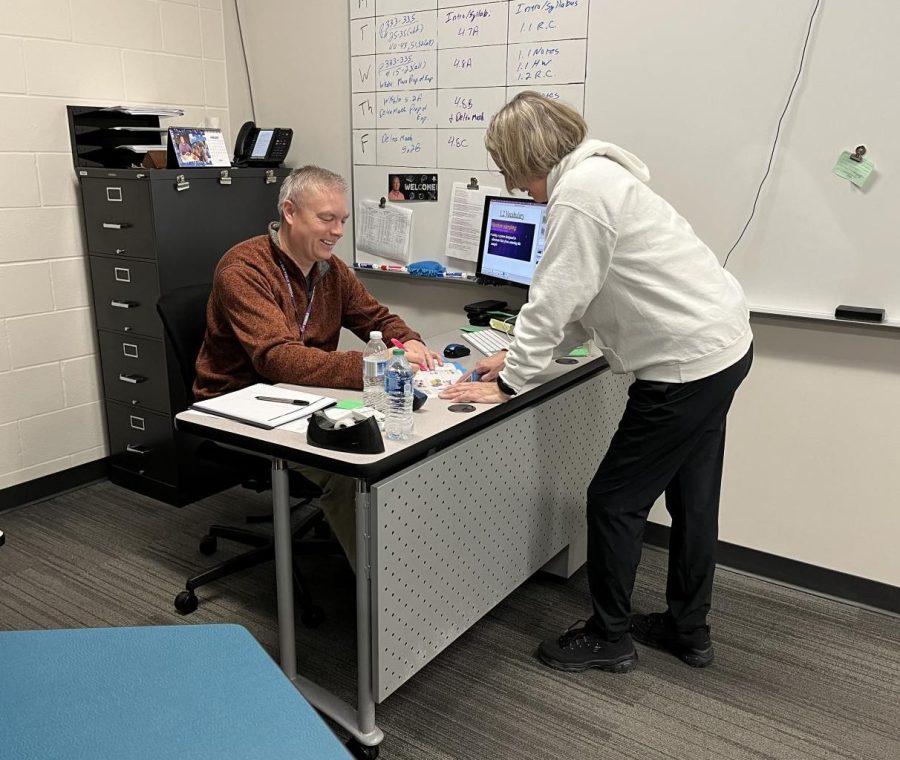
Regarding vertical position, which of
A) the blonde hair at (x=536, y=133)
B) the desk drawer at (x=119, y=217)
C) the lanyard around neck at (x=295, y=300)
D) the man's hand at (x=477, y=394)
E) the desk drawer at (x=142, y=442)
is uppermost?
the blonde hair at (x=536, y=133)

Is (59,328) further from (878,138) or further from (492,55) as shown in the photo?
(878,138)

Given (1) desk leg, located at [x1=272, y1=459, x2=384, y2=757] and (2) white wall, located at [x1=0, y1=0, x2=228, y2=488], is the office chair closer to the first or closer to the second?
(1) desk leg, located at [x1=272, y1=459, x2=384, y2=757]

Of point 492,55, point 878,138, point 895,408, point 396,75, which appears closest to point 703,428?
point 895,408

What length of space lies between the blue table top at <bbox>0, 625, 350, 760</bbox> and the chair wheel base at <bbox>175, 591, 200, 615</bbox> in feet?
5.31

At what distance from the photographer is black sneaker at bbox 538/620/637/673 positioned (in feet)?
7.60

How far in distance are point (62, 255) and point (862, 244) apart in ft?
9.78

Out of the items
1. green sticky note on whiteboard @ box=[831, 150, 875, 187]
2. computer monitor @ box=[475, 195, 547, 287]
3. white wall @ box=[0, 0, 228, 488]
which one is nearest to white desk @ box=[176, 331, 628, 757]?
computer monitor @ box=[475, 195, 547, 287]

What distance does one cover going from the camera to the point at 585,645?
2.34m

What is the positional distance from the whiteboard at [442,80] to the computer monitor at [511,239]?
0.16 m

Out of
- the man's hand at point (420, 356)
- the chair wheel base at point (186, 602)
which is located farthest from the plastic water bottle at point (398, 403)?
the chair wheel base at point (186, 602)

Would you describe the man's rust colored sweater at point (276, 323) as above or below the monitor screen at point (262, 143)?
below

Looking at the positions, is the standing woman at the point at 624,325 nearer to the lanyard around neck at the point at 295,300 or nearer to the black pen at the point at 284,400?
the black pen at the point at 284,400

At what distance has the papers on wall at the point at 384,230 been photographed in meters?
3.41

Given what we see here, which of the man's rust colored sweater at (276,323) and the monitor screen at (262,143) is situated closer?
the man's rust colored sweater at (276,323)
